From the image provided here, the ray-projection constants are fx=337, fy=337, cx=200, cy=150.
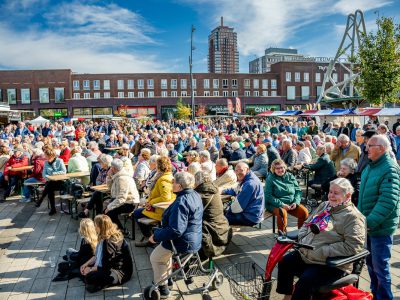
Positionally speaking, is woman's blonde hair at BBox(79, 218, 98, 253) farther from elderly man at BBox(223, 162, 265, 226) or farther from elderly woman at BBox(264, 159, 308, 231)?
elderly woman at BBox(264, 159, 308, 231)

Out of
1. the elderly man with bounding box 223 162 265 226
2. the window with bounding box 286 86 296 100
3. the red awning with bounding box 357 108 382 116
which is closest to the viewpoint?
the elderly man with bounding box 223 162 265 226

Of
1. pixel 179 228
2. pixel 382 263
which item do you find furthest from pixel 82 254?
pixel 382 263

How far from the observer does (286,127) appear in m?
19.6

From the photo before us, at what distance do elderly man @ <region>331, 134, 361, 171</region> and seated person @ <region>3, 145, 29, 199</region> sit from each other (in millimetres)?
9160

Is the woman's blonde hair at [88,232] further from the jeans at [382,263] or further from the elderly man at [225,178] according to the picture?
the jeans at [382,263]

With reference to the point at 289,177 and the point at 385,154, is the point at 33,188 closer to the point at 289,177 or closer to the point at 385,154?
the point at 289,177

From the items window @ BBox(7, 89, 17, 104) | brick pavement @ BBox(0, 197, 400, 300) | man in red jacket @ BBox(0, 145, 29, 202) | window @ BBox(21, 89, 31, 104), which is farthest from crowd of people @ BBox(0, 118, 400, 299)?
window @ BBox(7, 89, 17, 104)

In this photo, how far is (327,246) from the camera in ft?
10.9

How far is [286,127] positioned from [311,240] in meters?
16.7

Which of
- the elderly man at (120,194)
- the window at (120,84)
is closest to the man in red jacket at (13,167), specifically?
the elderly man at (120,194)

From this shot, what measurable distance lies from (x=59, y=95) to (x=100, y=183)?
61680 millimetres

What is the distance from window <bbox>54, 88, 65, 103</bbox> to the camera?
63625mm

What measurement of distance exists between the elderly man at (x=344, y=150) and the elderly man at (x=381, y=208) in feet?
14.3

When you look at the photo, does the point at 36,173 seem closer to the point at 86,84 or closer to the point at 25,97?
the point at 86,84
